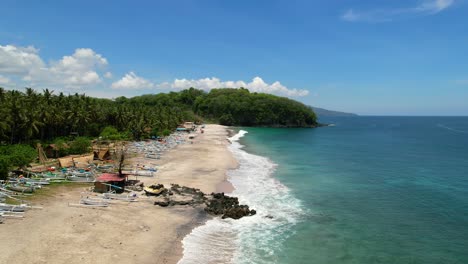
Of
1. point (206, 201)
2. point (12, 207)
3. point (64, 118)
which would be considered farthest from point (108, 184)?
point (64, 118)

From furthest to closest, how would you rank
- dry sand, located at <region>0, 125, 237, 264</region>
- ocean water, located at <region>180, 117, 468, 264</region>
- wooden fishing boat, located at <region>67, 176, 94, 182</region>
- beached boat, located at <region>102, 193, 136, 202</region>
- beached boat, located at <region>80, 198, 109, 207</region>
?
wooden fishing boat, located at <region>67, 176, 94, 182</region> < beached boat, located at <region>102, 193, 136, 202</region> < beached boat, located at <region>80, 198, 109, 207</region> < ocean water, located at <region>180, 117, 468, 264</region> < dry sand, located at <region>0, 125, 237, 264</region>

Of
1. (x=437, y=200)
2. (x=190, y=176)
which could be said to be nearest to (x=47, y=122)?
(x=190, y=176)

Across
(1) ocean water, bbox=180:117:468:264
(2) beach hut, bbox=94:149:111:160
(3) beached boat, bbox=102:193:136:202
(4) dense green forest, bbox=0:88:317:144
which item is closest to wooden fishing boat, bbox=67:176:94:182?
(3) beached boat, bbox=102:193:136:202

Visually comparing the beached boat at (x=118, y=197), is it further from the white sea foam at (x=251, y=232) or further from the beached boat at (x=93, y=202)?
the white sea foam at (x=251, y=232)

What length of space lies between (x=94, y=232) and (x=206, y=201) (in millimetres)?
11535

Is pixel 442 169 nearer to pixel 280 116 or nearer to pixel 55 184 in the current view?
pixel 55 184

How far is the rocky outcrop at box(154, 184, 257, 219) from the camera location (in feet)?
94.7

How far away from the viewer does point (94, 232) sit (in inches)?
882

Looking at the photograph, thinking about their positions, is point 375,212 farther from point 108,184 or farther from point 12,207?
point 12,207

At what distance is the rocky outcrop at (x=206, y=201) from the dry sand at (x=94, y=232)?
1.12 meters

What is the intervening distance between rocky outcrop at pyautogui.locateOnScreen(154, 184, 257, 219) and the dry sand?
1.12m

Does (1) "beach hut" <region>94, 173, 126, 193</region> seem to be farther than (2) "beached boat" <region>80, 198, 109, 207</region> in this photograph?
Yes

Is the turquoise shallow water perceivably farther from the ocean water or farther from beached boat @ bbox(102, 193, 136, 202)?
beached boat @ bbox(102, 193, 136, 202)

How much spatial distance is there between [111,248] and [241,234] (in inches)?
373
